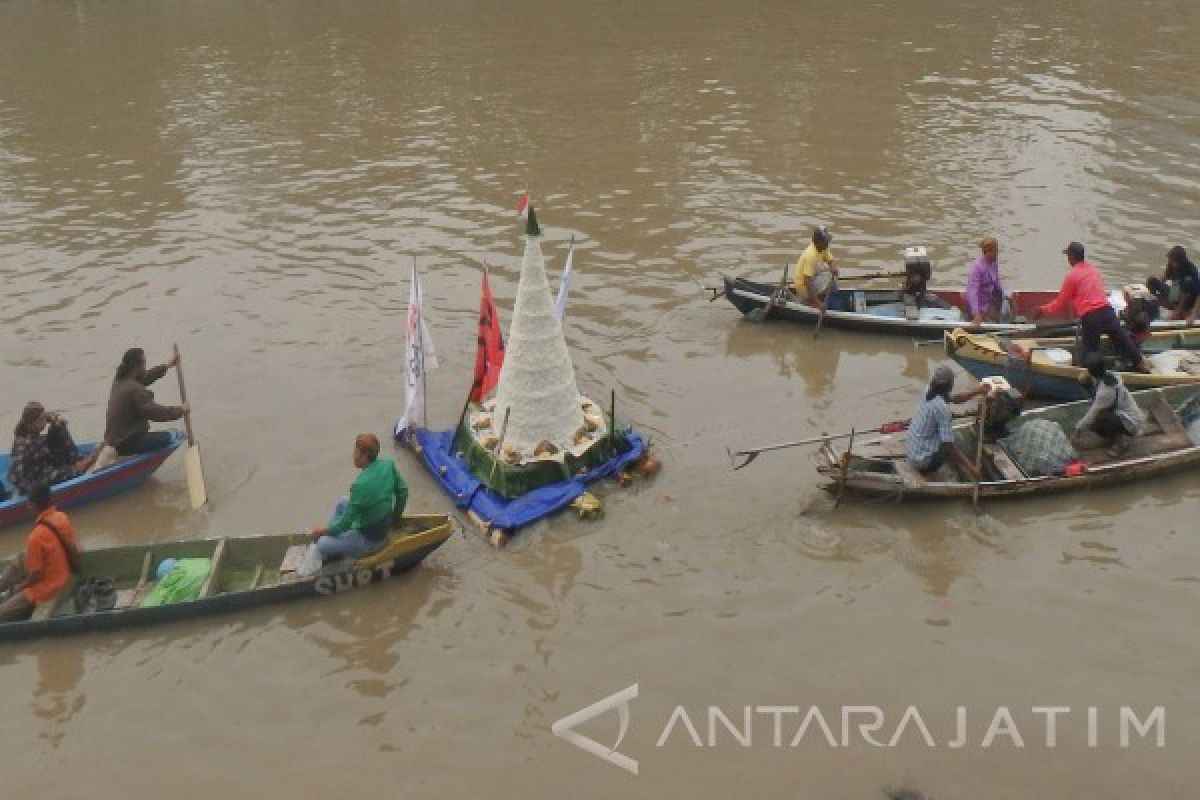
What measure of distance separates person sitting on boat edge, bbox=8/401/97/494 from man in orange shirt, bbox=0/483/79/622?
1.80 meters

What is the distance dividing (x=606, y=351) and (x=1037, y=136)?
13481mm

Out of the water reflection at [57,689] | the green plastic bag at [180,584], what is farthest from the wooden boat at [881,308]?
the water reflection at [57,689]

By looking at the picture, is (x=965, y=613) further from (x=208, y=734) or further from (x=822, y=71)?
(x=822, y=71)

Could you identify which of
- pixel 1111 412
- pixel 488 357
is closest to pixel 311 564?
pixel 488 357

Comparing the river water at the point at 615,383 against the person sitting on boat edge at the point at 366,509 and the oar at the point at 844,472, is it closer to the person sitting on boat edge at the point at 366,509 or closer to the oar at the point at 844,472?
the oar at the point at 844,472

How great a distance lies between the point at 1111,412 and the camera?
11094mm

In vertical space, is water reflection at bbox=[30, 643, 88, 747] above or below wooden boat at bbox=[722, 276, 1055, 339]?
below

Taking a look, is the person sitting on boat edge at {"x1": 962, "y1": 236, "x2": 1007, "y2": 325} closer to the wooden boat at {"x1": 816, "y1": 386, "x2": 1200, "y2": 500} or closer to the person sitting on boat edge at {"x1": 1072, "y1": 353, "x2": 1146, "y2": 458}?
the wooden boat at {"x1": 816, "y1": 386, "x2": 1200, "y2": 500}

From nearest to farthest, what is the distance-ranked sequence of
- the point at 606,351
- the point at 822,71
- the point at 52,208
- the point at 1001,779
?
the point at 1001,779 < the point at 606,351 < the point at 52,208 < the point at 822,71

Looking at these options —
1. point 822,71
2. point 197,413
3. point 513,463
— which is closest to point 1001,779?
point 513,463

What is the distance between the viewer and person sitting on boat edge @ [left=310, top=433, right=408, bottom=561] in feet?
30.6

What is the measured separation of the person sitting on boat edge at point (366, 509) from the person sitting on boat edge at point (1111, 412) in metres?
7.31

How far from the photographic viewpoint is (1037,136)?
22.8m

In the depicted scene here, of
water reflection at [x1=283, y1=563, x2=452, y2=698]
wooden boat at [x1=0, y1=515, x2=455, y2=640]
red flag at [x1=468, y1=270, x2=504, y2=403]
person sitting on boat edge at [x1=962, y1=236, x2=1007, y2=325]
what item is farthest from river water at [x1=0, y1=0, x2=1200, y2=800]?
red flag at [x1=468, y1=270, x2=504, y2=403]
